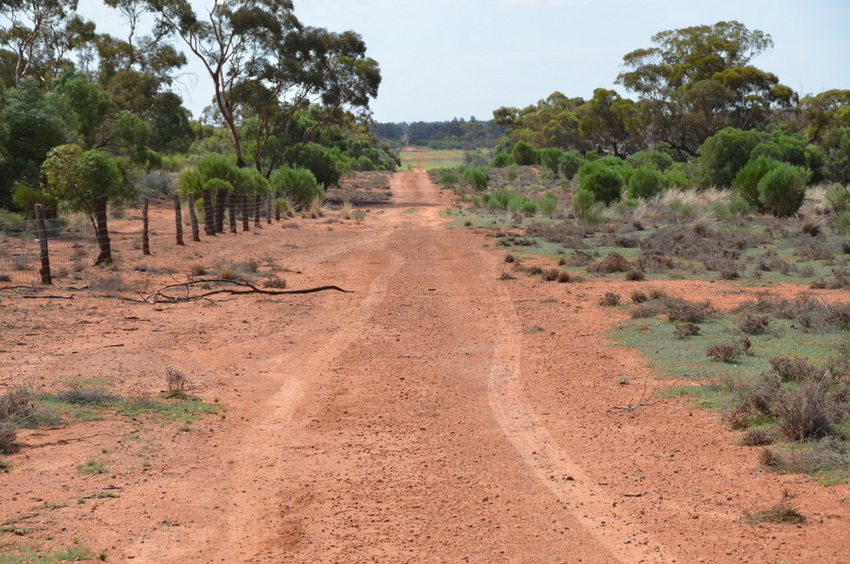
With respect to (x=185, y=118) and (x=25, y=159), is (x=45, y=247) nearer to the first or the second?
(x=25, y=159)

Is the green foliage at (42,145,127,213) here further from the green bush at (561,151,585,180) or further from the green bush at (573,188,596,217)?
the green bush at (561,151,585,180)

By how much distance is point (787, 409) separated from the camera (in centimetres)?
620

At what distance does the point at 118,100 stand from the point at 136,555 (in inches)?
1659

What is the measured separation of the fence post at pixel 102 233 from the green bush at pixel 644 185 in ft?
75.3

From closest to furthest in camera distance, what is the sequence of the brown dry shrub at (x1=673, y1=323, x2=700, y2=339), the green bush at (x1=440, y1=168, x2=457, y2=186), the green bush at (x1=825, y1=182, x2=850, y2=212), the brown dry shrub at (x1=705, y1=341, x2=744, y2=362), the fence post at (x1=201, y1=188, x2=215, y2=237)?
1. the brown dry shrub at (x1=705, y1=341, x2=744, y2=362)
2. the brown dry shrub at (x1=673, y1=323, x2=700, y2=339)
3. the fence post at (x1=201, y1=188, x2=215, y2=237)
4. the green bush at (x1=825, y1=182, x2=850, y2=212)
5. the green bush at (x1=440, y1=168, x2=457, y2=186)

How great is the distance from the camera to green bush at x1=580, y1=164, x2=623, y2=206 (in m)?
31.6

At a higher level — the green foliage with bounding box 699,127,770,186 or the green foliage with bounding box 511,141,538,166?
the green foliage with bounding box 511,141,538,166

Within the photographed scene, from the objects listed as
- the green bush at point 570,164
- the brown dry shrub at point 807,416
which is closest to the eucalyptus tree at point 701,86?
the green bush at point 570,164

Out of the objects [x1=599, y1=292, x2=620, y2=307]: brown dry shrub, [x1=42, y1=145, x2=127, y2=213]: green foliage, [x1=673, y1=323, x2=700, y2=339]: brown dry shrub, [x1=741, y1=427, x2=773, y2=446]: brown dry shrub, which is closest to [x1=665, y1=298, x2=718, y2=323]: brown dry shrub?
[x1=673, y1=323, x2=700, y2=339]: brown dry shrub

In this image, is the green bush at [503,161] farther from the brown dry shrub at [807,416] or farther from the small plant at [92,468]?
the small plant at [92,468]

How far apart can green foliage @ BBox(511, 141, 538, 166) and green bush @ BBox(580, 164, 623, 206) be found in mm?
44729

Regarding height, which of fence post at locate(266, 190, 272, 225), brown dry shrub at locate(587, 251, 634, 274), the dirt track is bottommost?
the dirt track

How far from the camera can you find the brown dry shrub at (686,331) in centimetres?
1055

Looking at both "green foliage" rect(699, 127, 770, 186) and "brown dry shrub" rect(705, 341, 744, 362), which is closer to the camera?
"brown dry shrub" rect(705, 341, 744, 362)
